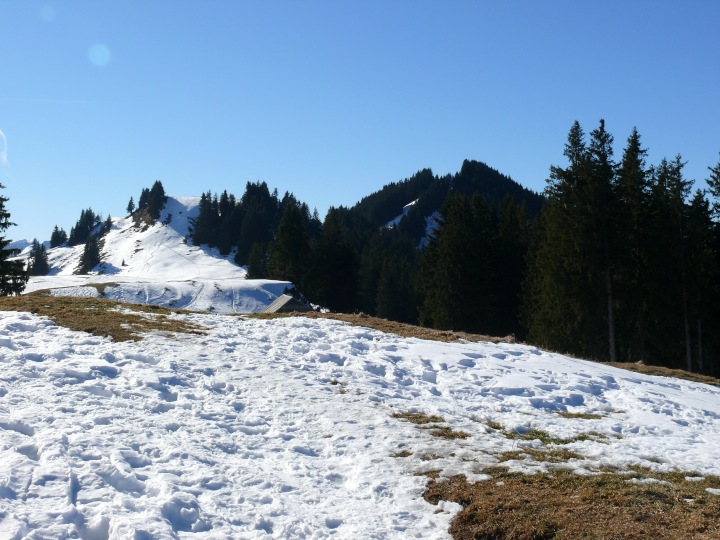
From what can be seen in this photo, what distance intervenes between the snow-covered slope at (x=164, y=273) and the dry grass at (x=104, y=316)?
28.7 metres

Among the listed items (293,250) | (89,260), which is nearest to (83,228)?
(89,260)

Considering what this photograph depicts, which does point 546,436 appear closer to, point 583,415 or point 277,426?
point 583,415

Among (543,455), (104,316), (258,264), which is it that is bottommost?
(543,455)

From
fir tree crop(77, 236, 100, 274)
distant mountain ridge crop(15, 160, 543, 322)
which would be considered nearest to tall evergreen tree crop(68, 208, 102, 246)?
distant mountain ridge crop(15, 160, 543, 322)

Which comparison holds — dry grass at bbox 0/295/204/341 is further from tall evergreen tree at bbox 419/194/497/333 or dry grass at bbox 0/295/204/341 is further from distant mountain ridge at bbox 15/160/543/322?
distant mountain ridge at bbox 15/160/543/322

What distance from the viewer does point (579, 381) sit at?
14.7 m

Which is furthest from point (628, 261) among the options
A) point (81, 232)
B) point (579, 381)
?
point (81, 232)

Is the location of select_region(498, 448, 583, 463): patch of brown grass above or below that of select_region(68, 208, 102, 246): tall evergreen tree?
below

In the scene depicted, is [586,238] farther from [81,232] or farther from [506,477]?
[81,232]

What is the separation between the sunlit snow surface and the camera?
24.2ft

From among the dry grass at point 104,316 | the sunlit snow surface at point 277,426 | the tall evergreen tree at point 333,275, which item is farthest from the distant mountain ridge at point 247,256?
the sunlit snow surface at point 277,426

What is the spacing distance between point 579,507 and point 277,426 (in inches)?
230

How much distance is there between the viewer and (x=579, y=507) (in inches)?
281

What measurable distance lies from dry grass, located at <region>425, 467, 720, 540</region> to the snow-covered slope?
45586 mm
